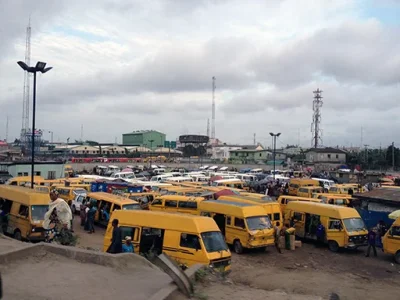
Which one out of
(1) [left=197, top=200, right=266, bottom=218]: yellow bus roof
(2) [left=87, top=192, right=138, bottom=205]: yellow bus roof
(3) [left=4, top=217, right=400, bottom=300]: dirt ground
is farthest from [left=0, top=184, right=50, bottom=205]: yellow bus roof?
(1) [left=197, top=200, right=266, bottom=218]: yellow bus roof

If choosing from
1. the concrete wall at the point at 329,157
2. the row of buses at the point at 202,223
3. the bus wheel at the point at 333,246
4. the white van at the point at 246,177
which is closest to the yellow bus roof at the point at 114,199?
the row of buses at the point at 202,223

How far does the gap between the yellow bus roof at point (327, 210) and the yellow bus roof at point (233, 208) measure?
3.03m

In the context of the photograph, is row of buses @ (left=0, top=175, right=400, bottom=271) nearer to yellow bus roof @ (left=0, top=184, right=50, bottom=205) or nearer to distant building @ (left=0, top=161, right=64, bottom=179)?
yellow bus roof @ (left=0, top=184, right=50, bottom=205)

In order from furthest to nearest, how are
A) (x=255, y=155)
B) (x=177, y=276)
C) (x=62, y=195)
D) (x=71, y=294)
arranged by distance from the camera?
(x=255, y=155) → (x=62, y=195) → (x=177, y=276) → (x=71, y=294)

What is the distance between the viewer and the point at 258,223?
52.4 ft

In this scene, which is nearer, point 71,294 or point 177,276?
point 71,294

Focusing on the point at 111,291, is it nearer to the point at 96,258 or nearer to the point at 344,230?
the point at 96,258

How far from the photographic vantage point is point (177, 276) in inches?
284

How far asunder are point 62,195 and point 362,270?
18346mm

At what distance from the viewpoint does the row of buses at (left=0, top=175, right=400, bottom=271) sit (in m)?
11.8

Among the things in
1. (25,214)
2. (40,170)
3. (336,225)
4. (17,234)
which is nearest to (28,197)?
(25,214)

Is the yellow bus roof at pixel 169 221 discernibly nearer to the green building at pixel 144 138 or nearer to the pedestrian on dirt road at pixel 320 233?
Result: the pedestrian on dirt road at pixel 320 233

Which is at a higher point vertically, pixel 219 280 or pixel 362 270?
pixel 219 280

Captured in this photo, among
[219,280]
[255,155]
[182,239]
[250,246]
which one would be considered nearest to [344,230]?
[250,246]
